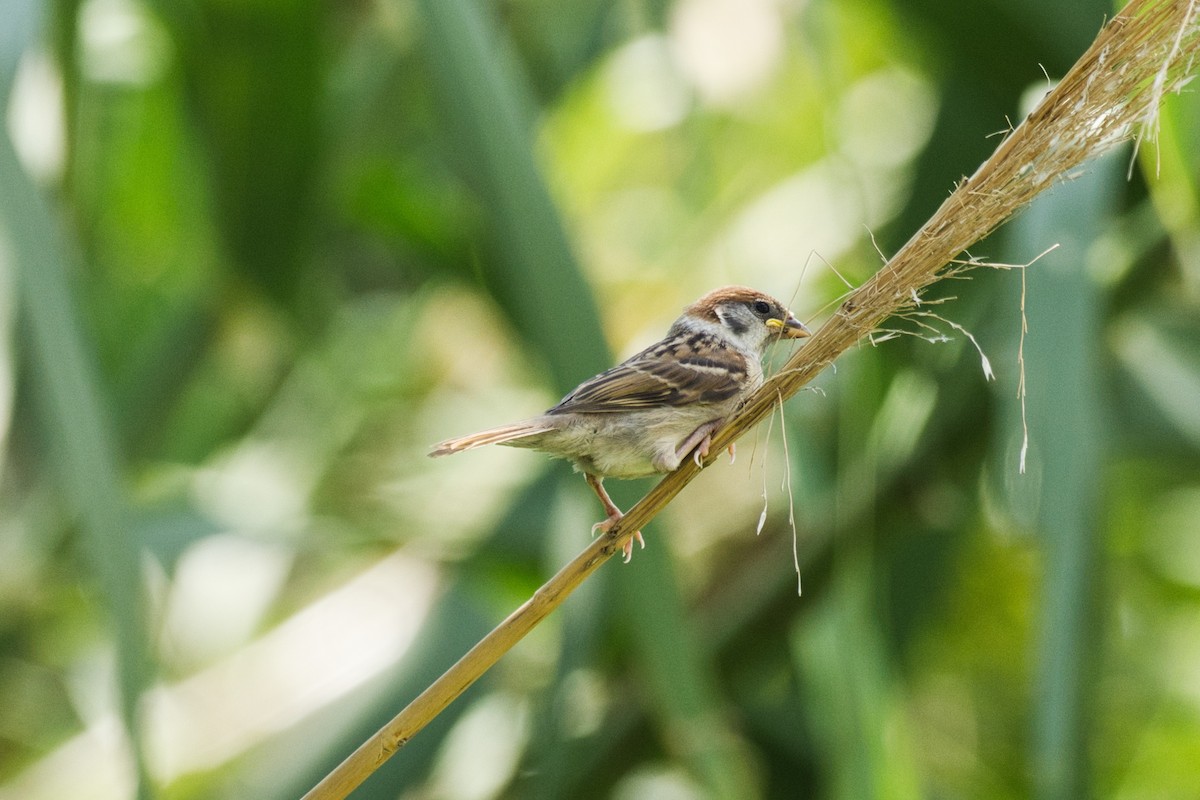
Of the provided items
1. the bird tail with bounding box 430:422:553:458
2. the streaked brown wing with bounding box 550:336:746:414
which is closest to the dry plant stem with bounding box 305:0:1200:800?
the bird tail with bounding box 430:422:553:458

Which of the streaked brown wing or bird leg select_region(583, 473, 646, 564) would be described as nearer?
bird leg select_region(583, 473, 646, 564)

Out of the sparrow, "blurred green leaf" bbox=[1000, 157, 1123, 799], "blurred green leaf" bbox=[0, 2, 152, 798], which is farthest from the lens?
the sparrow

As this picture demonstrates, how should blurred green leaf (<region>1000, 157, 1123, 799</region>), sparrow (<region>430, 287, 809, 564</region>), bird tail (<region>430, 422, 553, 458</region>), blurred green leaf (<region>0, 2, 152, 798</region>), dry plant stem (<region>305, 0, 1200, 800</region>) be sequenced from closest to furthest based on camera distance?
1. dry plant stem (<region>305, 0, 1200, 800</region>)
2. blurred green leaf (<region>0, 2, 152, 798</region>)
3. bird tail (<region>430, 422, 553, 458</region>)
4. blurred green leaf (<region>1000, 157, 1123, 799</region>)
5. sparrow (<region>430, 287, 809, 564</region>)

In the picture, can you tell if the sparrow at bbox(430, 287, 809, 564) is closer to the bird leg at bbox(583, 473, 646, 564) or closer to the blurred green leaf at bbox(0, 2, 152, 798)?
the bird leg at bbox(583, 473, 646, 564)

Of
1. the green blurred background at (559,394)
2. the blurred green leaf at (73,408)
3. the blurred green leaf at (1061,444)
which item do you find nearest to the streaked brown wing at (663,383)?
the green blurred background at (559,394)

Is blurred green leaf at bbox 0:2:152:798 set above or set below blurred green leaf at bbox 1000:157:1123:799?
above

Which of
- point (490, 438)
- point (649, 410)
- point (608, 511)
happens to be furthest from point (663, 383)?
point (490, 438)

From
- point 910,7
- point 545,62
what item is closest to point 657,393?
point 910,7

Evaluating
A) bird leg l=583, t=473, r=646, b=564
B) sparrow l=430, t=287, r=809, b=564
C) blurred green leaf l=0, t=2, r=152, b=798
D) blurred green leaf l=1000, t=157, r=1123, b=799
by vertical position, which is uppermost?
blurred green leaf l=0, t=2, r=152, b=798
